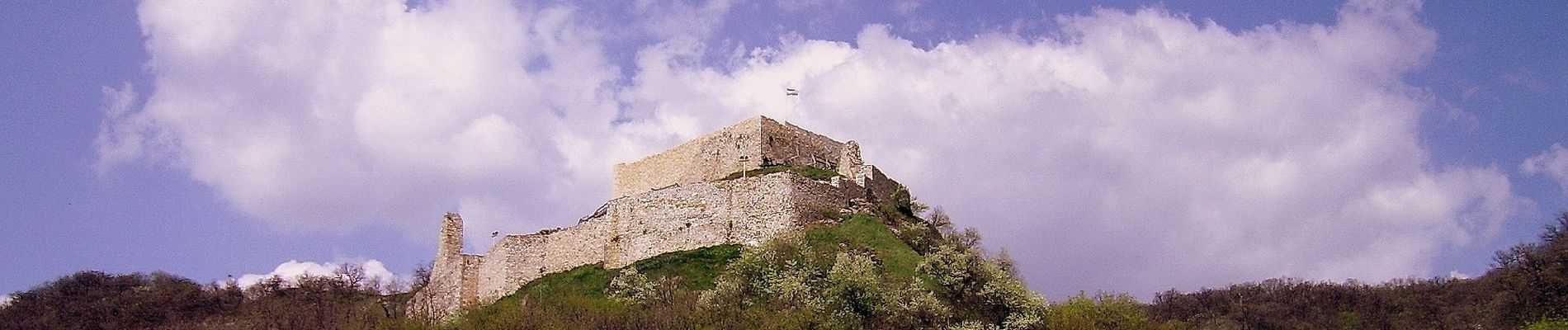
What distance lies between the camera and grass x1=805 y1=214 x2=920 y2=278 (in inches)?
1836

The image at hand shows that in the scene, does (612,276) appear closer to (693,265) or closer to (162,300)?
(693,265)

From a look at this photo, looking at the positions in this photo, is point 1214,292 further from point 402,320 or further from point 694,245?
point 402,320

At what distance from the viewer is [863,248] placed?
47.6 metres

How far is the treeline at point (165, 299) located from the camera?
73375mm

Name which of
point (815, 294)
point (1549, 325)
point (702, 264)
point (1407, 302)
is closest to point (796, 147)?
point (702, 264)

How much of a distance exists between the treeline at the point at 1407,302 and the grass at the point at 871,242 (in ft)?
101

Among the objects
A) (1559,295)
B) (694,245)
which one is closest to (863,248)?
(694,245)

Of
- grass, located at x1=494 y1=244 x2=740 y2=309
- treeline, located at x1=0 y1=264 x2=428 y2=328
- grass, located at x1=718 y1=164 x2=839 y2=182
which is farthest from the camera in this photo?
treeline, located at x1=0 y1=264 x2=428 y2=328

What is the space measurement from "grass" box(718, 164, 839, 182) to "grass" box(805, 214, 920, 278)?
3.77 metres

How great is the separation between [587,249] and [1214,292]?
209 ft

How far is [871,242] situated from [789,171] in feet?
20.6

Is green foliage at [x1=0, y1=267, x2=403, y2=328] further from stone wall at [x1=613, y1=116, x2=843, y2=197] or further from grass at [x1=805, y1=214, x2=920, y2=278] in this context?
grass at [x1=805, y1=214, x2=920, y2=278]

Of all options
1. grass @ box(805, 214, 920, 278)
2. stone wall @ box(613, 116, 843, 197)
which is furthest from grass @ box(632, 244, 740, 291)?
stone wall @ box(613, 116, 843, 197)

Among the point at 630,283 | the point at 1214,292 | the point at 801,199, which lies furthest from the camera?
the point at 1214,292
